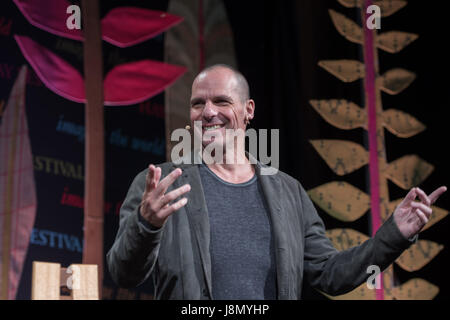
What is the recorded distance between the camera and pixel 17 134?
290 cm

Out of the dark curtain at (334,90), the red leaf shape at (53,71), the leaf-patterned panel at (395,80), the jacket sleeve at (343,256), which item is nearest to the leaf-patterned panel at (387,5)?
the dark curtain at (334,90)

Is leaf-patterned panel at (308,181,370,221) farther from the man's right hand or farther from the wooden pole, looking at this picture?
the man's right hand

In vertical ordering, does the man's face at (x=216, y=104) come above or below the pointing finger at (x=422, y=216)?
above

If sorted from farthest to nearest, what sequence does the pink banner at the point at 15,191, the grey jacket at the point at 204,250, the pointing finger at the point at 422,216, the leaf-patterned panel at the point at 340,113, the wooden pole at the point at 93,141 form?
the leaf-patterned panel at the point at 340,113 → the pink banner at the point at 15,191 → the wooden pole at the point at 93,141 → the pointing finger at the point at 422,216 → the grey jacket at the point at 204,250

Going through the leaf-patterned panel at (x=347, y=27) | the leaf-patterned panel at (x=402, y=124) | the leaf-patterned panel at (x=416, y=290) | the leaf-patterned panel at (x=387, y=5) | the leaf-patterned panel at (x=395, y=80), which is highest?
the leaf-patterned panel at (x=387, y=5)

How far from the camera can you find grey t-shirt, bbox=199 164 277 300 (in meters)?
1.65

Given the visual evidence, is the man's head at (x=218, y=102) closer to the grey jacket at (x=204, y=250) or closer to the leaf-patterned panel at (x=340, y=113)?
the grey jacket at (x=204, y=250)

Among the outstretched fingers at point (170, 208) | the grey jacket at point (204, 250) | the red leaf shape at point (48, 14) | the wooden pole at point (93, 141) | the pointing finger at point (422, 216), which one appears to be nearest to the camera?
the outstretched fingers at point (170, 208)

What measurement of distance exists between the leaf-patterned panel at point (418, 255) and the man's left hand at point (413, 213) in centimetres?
133

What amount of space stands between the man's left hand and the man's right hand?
652 mm

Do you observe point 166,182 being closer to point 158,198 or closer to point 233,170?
point 158,198

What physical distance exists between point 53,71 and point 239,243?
1660mm

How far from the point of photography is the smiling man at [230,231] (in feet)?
4.99

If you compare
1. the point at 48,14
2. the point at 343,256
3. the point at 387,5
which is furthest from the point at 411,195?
the point at 48,14
